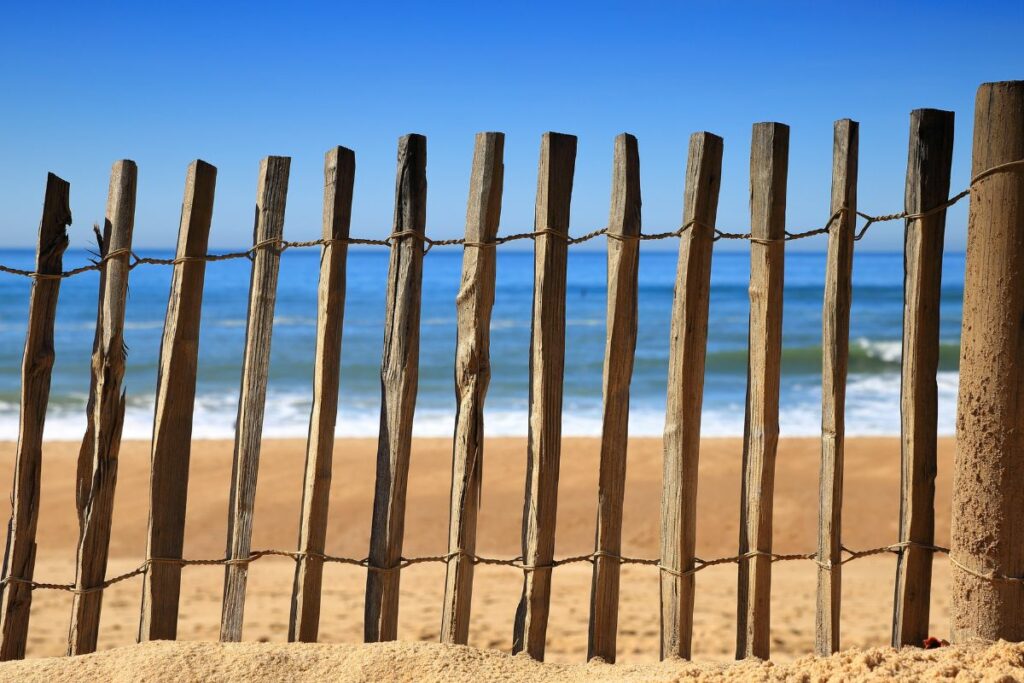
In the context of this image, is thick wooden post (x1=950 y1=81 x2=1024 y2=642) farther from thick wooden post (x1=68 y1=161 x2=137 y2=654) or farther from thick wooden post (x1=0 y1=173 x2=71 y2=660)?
thick wooden post (x1=0 y1=173 x2=71 y2=660)

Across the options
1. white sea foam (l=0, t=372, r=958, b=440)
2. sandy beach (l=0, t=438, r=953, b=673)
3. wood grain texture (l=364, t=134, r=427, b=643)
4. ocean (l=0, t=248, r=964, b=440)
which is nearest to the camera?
wood grain texture (l=364, t=134, r=427, b=643)

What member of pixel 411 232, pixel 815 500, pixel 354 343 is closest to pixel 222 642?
pixel 411 232

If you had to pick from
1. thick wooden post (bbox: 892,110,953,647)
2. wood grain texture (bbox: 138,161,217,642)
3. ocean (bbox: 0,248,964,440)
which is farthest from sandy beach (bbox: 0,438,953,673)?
ocean (bbox: 0,248,964,440)

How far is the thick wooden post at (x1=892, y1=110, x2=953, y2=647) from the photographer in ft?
9.34

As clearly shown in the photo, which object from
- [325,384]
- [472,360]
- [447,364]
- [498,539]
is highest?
[447,364]

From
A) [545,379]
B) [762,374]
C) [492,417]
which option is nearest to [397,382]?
[545,379]

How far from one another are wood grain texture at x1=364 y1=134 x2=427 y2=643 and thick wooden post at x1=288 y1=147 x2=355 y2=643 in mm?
169

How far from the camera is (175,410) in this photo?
3.03 metres

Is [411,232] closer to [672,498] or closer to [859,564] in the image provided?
[672,498]

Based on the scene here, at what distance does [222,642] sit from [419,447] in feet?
21.0

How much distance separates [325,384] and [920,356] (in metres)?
1.94

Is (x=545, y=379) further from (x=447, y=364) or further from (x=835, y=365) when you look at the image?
(x=447, y=364)

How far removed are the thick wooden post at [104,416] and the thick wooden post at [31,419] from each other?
6.8 inches

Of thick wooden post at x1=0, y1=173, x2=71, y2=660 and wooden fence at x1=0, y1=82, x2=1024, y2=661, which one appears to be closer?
wooden fence at x1=0, y1=82, x2=1024, y2=661
